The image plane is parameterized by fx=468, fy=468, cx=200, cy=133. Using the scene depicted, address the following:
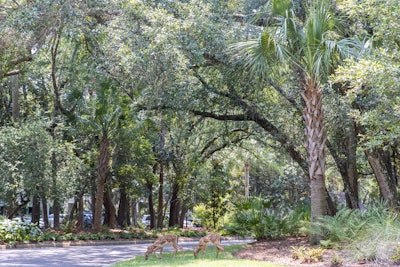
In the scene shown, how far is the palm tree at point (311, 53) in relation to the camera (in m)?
11.9

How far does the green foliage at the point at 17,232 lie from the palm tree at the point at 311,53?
11.1 metres

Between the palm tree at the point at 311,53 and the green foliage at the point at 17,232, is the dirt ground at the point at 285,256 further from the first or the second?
the green foliage at the point at 17,232

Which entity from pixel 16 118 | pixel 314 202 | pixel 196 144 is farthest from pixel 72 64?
pixel 314 202

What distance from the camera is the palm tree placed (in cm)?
1191

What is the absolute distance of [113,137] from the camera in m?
21.7

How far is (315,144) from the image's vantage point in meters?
12.4

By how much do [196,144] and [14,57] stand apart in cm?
1272

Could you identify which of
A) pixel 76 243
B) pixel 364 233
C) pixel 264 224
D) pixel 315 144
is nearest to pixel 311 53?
pixel 315 144

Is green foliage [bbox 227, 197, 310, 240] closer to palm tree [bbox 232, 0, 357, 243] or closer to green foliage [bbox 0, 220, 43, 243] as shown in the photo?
palm tree [bbox 232, 0, 357, 243]

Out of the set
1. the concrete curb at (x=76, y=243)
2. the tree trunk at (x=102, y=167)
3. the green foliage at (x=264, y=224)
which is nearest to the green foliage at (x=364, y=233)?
the green foliage at (x=264, y=224)

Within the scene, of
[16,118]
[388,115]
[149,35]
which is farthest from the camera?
[16,118]

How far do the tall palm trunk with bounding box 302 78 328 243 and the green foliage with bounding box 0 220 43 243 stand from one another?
36.9 feet

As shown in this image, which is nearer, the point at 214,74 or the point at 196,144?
the point at 214,74

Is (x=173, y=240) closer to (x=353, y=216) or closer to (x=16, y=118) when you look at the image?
(x=353, y=216)
